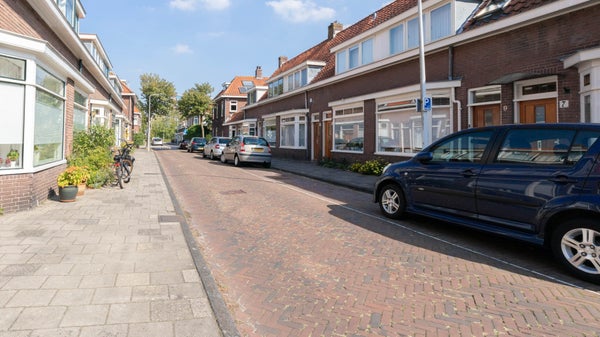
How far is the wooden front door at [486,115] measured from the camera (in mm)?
11222

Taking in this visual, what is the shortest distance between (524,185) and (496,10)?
30.6 ft

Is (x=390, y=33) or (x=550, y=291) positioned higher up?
(x=390, y=33)

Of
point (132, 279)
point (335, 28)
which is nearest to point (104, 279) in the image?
point (132, 279)

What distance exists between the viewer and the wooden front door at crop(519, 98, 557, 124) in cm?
975

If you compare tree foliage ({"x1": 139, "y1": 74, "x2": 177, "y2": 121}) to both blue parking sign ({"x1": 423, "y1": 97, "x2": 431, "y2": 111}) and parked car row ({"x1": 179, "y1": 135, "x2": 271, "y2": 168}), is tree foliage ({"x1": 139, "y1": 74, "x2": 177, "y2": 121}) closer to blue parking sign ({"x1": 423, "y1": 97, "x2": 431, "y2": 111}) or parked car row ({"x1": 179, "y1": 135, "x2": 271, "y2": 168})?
parked car row ({"x1": 179, "y1": 135, "x2": 271, "y2": 168})

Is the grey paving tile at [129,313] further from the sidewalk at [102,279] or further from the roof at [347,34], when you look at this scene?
the roof at [347,34]

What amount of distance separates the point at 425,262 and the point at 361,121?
42.6 feet

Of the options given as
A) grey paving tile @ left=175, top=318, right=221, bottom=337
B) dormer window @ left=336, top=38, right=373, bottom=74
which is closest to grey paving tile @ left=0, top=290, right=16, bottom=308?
grey paving tile @ left=175, top=318, right=221, bottom=337

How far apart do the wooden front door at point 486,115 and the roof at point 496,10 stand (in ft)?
8.31

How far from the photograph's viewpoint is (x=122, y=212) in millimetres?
7527

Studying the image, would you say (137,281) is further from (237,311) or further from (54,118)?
(54,118)

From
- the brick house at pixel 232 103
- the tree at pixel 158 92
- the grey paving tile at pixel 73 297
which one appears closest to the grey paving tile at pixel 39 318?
the grey paving tile at pixel 73 297

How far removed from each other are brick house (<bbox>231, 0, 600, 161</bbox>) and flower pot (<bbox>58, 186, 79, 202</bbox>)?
9.29m

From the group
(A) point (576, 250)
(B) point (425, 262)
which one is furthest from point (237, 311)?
(A) point (576, 250)
